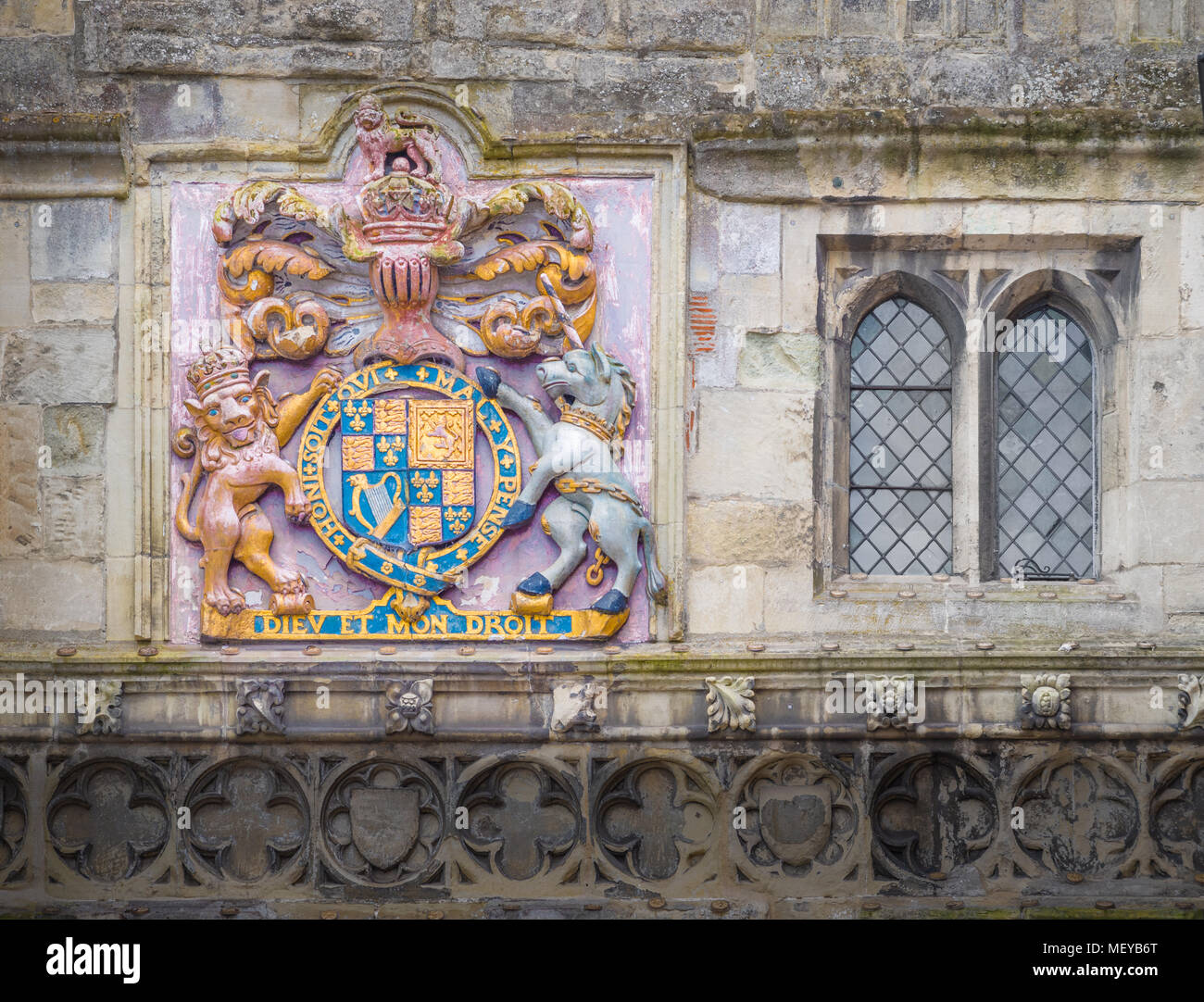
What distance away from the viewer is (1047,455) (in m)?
12.4

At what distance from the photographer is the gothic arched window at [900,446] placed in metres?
12.4

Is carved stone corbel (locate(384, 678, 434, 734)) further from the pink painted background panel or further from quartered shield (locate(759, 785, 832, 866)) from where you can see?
quartered shield (locate(759, 785, 832, 866))

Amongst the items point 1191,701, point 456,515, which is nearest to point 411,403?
point 456,515

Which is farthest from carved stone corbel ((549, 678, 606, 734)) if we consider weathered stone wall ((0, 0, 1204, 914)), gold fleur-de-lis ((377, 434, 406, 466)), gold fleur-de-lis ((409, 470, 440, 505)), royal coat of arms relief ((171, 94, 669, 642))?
gold fleur-de-lis ((377, 434, 406, 466))

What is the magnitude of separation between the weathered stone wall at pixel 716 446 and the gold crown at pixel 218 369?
275 mm

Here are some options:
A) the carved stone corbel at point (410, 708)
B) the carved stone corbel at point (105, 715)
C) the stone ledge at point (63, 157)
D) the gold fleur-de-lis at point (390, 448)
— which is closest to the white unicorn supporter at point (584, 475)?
the gold fleur-de-lis at point (390, 448)

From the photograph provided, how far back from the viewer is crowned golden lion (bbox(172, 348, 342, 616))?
12.0 m

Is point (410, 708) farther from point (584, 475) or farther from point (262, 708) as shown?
A: point (584, 475)

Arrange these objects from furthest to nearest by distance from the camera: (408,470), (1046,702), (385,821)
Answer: (408,470)
(385,821)
(1046,702)

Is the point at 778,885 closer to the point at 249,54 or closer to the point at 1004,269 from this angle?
the point at 1004,269

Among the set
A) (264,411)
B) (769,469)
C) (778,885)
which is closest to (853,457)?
(769,469)

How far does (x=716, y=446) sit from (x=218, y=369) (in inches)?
101

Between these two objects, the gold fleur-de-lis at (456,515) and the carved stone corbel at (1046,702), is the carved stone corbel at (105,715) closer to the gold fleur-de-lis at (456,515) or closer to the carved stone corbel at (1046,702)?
the gold fleur-de-lis at (456,515)

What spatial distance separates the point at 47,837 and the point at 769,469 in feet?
13.4
